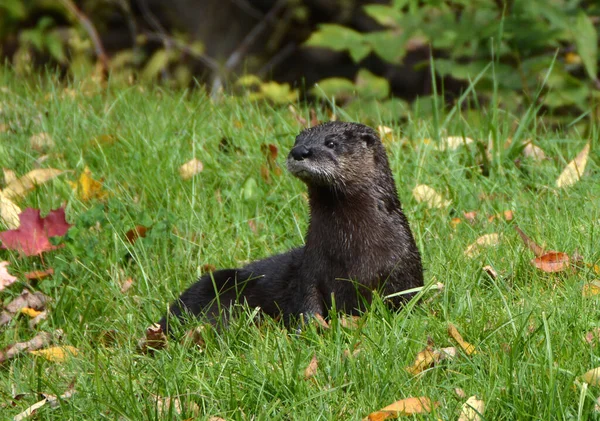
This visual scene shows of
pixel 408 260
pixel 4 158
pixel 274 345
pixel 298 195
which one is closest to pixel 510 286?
pixel 408 260

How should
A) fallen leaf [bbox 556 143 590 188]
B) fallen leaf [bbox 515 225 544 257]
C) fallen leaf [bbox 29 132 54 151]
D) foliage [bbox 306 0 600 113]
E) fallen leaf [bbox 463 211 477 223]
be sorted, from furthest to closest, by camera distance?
foliage [bbox 306 0 600 113] < fallen leaf [bbox 29 132 54 151] < fallen leaf [bbox 556 143 590 188] < fallen leaf [bbox 463 211 477 223] < fallen leaf [bbox 515 225 544 257]

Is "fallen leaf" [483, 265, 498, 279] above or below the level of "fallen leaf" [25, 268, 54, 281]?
above

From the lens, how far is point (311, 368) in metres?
3.03

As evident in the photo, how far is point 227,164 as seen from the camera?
16.6 ft

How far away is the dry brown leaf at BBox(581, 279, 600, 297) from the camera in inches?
130

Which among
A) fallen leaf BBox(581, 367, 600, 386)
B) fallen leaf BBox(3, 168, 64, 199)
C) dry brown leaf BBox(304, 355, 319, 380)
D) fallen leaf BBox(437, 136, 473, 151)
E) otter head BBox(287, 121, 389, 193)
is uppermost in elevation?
otter head BBox(287, 121, 389, 193)

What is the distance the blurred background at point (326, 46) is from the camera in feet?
20.8

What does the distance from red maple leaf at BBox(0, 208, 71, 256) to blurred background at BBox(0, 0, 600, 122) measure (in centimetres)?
191

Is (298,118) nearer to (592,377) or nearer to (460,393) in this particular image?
(460,393)

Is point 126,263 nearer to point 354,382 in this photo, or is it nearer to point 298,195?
point 298,195

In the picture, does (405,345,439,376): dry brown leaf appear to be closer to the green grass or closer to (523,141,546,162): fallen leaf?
the green grass

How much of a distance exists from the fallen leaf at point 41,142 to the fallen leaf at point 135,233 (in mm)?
1182

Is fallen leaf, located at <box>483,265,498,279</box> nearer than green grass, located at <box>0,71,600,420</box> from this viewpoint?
No

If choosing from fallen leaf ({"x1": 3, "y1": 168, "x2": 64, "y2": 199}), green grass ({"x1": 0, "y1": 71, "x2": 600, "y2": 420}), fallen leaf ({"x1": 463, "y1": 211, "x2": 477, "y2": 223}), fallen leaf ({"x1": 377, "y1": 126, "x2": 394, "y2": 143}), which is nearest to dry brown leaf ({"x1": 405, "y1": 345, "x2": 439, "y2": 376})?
green grass ({"x1": 0, "y1": 71, "x2": 600, "y2": 420})
